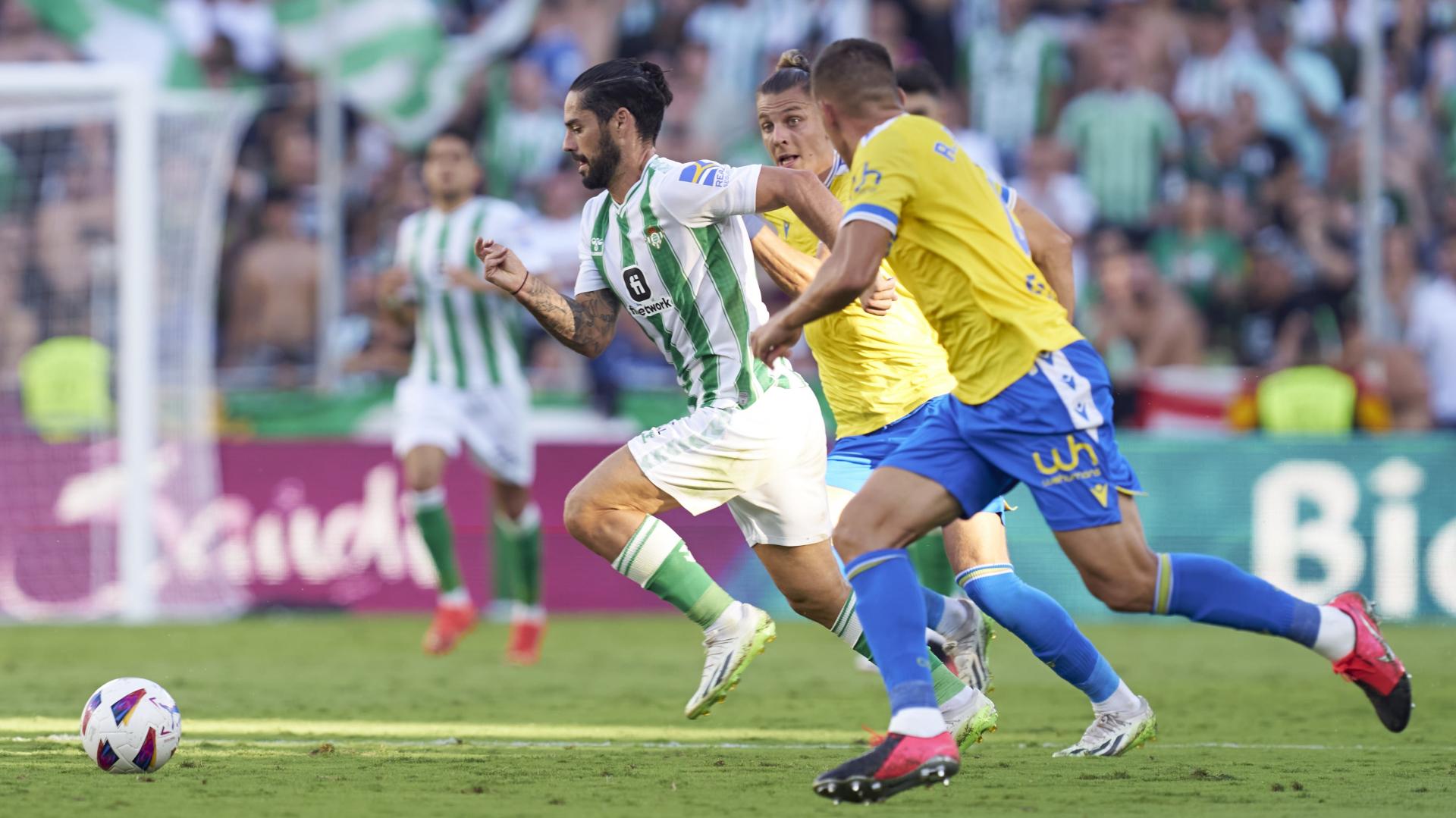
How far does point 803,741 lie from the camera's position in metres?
7.18

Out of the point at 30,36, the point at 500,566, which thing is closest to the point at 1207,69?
the point at 500,566

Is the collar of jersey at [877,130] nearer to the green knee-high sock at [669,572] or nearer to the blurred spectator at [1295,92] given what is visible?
the green knee-high sock at [669,572]

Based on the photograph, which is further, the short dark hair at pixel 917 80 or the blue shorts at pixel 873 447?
the short dark hair at pixel 917 80

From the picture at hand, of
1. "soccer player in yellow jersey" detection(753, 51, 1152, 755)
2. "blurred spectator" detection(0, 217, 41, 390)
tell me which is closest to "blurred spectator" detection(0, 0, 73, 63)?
"blurred spectator" detection(0, 217, 41, 390)

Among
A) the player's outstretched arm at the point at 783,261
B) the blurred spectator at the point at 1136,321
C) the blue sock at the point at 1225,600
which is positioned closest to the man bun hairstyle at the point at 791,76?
the player's outstretched arm at the point at 783,261

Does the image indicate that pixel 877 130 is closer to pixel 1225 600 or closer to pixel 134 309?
pixel 1225 600

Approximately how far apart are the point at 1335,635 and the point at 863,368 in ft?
7.15

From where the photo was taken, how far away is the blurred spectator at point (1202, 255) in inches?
571

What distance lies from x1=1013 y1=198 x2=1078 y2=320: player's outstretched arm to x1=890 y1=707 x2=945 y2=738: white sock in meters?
1.58

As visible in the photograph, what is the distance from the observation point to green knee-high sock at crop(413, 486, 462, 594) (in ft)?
36.2

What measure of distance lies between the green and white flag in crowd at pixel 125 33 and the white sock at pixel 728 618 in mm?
11562

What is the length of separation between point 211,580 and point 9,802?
8.24 m

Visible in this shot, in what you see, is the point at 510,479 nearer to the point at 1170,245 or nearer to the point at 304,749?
the point at 304,749

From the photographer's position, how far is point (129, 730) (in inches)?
237
